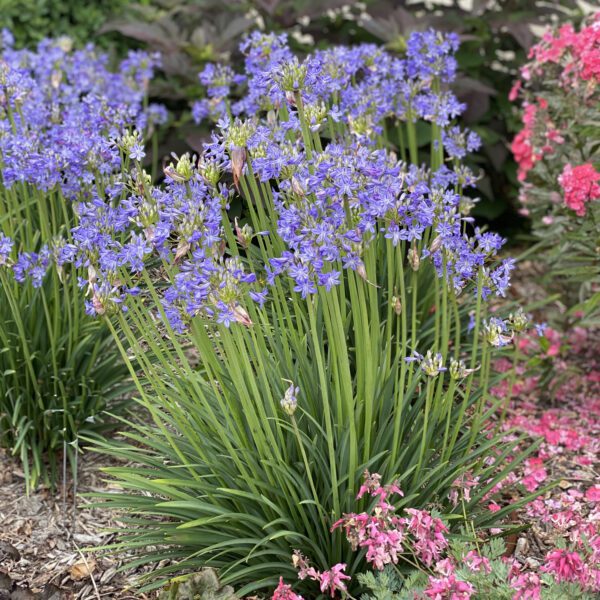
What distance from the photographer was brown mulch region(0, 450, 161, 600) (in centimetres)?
329

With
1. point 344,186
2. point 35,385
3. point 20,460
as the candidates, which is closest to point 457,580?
point 344,186

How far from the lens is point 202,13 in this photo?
19.7ft

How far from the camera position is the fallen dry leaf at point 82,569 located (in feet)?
11.1

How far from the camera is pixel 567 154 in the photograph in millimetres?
4730

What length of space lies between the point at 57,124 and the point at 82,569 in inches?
75.2

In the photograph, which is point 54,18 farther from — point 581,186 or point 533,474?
point 533,474

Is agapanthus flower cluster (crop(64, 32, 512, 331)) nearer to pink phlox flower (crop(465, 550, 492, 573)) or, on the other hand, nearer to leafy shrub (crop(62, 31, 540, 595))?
leafy shrub (crop(62, 31, 540, 595))

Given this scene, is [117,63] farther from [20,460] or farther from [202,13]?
[20,460]

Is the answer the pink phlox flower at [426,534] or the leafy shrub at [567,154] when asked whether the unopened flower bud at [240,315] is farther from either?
the leafy shrub at [567,154]

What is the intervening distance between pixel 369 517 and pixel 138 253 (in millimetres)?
1040

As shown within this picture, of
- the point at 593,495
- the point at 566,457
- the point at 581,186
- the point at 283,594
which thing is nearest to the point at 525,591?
the point at 283,594

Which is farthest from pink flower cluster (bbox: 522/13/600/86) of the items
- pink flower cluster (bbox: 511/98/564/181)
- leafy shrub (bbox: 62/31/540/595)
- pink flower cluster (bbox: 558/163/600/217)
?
leafy shrub (bbox: 62/31/540/595)

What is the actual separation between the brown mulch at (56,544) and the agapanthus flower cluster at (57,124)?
1.22 meters

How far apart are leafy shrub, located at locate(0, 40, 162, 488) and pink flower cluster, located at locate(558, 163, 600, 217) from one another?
6.33 feet
